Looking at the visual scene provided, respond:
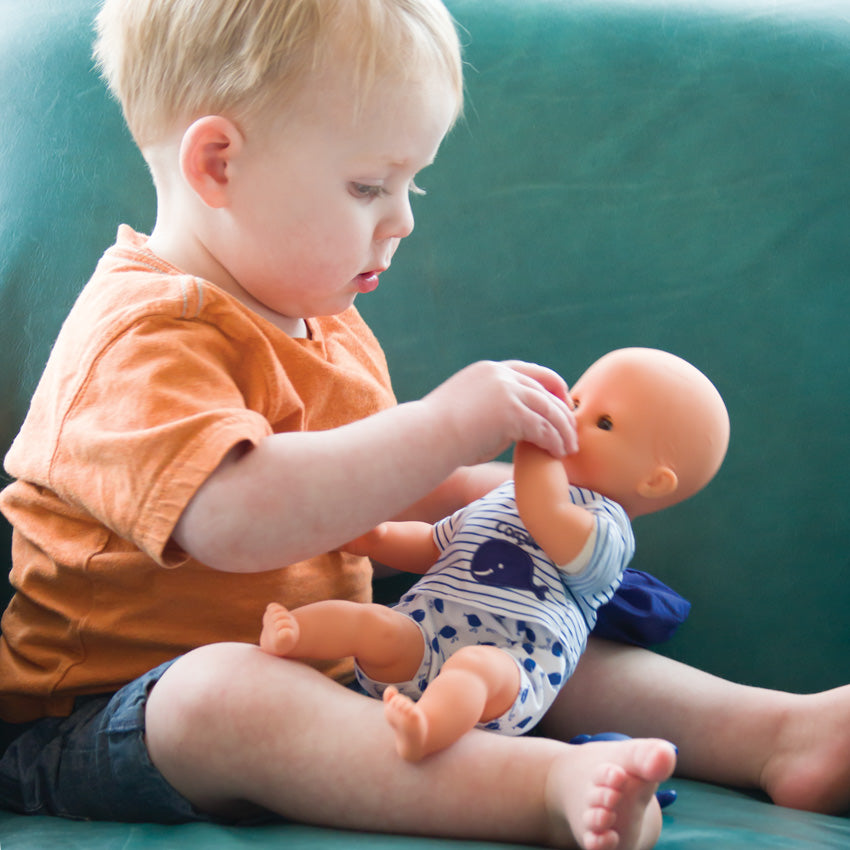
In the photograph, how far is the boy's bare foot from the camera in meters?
0.85

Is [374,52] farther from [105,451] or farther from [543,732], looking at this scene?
[543,732]

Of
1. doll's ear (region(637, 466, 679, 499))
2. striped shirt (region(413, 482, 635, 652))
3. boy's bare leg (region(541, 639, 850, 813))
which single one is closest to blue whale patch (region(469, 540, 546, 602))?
striped shirt (region(413, 482, 635, 652))

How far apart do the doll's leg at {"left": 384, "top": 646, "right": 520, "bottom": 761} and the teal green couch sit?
360mm

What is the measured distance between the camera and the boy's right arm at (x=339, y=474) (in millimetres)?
749

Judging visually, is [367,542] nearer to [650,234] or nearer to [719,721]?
[719,721]

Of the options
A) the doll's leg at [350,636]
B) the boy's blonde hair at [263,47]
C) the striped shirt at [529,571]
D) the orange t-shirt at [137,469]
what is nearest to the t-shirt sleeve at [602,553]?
the striped shirt at [529,571]

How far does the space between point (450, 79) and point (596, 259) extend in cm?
35

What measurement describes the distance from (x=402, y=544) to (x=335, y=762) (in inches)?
10.5

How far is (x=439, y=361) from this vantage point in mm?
1168

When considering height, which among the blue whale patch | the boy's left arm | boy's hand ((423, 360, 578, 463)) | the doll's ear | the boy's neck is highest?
the boy's neck

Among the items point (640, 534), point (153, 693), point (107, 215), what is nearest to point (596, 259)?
point (640, 534)

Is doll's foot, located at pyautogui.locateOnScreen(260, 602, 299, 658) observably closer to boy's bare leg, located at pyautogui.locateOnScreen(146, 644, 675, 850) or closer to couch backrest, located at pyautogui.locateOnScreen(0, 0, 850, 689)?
boy's bare leg, located at pyautogui.locateOnScreen(146, 644, 675, 850)

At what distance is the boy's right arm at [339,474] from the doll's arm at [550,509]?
26mm

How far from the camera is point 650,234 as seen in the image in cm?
119
